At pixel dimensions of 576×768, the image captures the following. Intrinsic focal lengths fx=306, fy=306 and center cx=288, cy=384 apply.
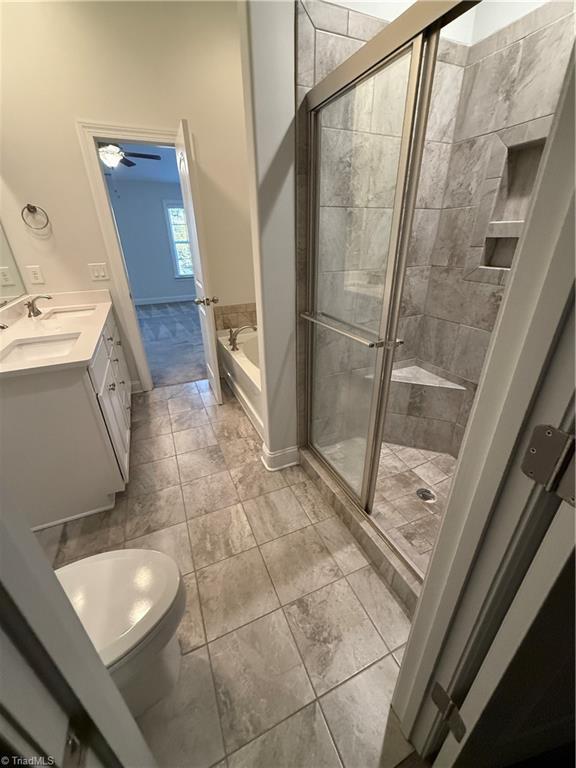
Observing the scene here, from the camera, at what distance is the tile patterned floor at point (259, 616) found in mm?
961

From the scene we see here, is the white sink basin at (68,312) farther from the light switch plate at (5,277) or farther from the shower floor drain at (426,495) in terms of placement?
the shower floor drain at (426,495)

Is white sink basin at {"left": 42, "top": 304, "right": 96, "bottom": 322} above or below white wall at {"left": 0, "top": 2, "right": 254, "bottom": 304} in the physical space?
below

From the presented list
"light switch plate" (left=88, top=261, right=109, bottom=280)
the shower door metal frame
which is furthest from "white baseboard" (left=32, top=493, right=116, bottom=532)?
"light switch plate" (left=88, top=261, right=109, bottom=280)

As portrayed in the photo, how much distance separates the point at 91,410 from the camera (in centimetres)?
157

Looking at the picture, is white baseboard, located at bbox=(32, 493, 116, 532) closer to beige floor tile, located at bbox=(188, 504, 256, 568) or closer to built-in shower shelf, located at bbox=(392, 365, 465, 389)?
beige floor tile, located at bbox=(188, 504, 256, 568)

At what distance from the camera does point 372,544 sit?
1.44m

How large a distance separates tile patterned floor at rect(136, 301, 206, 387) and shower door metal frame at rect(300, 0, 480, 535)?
2.30 meters

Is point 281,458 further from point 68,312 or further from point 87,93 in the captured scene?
point 87,93

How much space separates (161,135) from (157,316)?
12.9ft

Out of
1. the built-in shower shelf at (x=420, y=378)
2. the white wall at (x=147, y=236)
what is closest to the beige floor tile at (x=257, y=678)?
the built-in shower shelf at (x=420, y=378)

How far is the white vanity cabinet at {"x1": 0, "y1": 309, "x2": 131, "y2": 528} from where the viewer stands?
1425 mm

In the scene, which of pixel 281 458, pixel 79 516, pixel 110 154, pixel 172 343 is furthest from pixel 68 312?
pixel 281 458

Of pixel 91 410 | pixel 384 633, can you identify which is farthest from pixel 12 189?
pixel 384 633

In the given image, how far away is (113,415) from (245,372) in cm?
97
